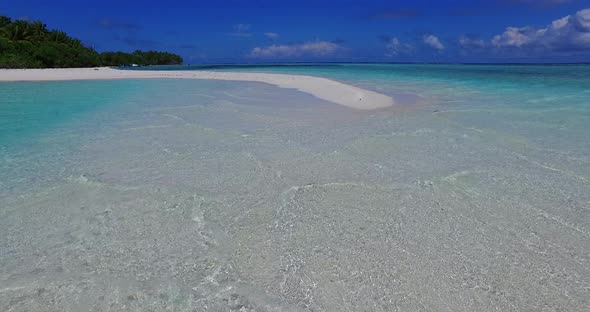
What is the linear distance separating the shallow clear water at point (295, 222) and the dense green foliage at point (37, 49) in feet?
151

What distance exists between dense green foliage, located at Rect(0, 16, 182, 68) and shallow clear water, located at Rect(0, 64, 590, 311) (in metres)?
46.2

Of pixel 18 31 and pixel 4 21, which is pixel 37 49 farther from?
pixel 4 21

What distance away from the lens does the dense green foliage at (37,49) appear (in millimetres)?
42219

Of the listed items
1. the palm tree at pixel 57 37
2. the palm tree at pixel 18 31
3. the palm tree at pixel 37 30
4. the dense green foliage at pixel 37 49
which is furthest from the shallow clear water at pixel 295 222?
the palm tree at pixel 57 37

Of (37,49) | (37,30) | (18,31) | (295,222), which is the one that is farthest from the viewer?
(37,30)

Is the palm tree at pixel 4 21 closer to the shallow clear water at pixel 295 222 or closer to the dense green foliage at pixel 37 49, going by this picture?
the dense green foliage at pixel 37 49

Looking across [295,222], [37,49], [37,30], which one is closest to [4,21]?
[37,30]

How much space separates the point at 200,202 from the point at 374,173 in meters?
2.20

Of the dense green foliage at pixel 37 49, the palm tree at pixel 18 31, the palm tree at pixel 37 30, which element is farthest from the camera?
the palm tree at pixel 37 30

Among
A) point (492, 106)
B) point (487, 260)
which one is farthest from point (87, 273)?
point (492, 106)

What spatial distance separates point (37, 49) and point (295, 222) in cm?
5579

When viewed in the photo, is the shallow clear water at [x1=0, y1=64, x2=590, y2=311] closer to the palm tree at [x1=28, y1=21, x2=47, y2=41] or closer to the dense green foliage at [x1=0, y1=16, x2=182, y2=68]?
the dense green foliage at [x1=0, y1=16, x2=182, y2=68]

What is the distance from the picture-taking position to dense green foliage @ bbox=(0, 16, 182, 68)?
139 ft

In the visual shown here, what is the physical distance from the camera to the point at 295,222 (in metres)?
3.23
